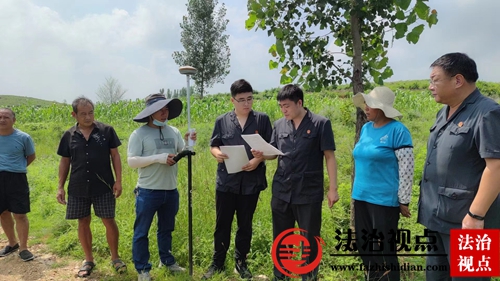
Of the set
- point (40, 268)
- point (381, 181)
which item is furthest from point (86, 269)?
point (381, 181)

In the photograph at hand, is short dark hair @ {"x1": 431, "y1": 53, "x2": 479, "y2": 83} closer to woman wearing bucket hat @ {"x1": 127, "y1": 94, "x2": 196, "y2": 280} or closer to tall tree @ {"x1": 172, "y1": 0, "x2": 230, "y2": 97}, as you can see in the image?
woman wearing bucket hat @ {"x1": 127, "y1": 94, "x2": 196, "y2": 280}

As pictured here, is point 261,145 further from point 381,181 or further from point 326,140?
point 381,181

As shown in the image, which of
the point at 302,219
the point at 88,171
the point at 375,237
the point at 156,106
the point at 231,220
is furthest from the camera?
the point at 88,171

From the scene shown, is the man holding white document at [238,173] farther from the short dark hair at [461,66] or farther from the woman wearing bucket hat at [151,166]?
the short dark hair at [461,66]

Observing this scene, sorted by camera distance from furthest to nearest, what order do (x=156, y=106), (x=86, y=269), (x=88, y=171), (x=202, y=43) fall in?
1. (x=202, y=43)
2. (x=86, y=269)
3. (x=88, y=171)
4. (x=156, y=106)

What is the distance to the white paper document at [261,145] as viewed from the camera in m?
3.02

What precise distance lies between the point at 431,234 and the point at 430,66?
1.24 meters

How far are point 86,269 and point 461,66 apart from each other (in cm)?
414

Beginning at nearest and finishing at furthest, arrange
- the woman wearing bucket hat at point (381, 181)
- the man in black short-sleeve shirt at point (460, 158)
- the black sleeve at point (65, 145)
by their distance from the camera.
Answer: the man in black short-sleeve shirt at point (460, 158)
the woman wearing bucket hat at point (381, 181)
the black sleeve at point (65, 145)

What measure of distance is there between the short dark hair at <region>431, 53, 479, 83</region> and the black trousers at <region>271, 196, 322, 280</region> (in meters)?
1.50

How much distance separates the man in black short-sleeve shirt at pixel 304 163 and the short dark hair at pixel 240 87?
0.37 metres

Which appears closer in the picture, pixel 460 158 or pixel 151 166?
pixel 460 158

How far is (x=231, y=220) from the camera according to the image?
3.59 m

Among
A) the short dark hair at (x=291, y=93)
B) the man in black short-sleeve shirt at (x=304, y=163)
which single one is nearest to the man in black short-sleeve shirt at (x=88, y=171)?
the man in black short-sleeve shirt at (x=304, y=163)
